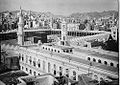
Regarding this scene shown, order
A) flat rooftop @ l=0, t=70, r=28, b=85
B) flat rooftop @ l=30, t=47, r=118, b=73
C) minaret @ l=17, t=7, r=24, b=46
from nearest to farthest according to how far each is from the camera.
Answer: flat rooftop @ l=30, t=47, r=118, b=73 → flat rooftop @ l=0, t=70, r=28, b=85 → minaret @ l=17, t=7, r=24, b=46

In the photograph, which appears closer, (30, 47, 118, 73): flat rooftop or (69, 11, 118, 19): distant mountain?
(30, 47, 118, 73): flat rooftop

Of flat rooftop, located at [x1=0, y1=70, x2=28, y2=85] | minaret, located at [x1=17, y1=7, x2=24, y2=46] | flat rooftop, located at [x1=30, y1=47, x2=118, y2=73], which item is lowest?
flat rooftop, located at [x1=0, y1=70, x2=28, y2=85]

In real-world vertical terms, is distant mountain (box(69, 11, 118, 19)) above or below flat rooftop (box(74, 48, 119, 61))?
above

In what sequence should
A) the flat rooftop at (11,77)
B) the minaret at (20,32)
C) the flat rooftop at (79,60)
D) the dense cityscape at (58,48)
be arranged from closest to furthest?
1. the flat rooftop at (79,60)
2. the dense cityscape at (58,48)
3. the flat rooftop at (11,77)
4. the minaret at (20,32)

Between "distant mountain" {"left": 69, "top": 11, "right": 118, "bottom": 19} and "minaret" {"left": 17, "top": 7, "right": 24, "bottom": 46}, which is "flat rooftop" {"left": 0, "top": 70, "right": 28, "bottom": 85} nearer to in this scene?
"minaret" {"left": 17, "top": 7, "right": 24, "bottom": 46}

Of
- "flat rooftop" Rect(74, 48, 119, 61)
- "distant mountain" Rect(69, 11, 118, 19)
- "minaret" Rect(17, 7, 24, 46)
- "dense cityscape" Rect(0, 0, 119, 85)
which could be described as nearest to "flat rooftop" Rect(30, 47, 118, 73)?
"dense cityscape" Rect(0, 0, 119, 85)

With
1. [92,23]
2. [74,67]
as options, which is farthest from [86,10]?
[74,67]

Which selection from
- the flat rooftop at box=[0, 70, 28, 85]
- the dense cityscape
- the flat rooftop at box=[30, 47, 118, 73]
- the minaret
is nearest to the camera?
the flat rooftop at box=[30, 47, 118, 73]

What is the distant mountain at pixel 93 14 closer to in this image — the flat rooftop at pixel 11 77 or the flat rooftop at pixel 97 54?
the flat rooftop at pixel 97 54

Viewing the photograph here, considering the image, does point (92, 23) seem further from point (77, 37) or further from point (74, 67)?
point (74, 67)

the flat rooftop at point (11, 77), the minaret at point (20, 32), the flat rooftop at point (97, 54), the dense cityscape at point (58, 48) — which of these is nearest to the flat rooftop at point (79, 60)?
the dense cityscape at point (58, 48)
